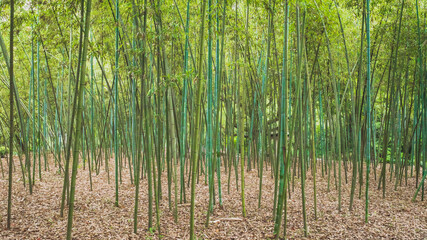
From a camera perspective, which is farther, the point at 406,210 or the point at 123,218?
the point at 406,210

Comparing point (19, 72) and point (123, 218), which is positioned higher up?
point (19, 72)

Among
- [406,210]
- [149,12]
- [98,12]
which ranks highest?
[98,12]

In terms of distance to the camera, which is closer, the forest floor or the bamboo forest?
the bamboo forest

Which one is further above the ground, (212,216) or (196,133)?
(196,133)

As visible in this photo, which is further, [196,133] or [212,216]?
[212,216]

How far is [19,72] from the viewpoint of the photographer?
7.16 metres

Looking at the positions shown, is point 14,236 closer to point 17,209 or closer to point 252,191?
point 17,209

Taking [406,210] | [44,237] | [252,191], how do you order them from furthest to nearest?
[252,191] < [406,210] < [44,237]

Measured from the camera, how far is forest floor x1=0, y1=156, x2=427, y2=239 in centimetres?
283

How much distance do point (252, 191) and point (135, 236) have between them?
7.27 ft

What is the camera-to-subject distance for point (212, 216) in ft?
10.8

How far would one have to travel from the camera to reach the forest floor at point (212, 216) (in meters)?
2.83

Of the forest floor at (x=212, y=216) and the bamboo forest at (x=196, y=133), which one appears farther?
the forest floor at (x=212, y=216)

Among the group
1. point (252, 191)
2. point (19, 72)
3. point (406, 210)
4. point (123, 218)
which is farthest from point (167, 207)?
point (19, 72)
